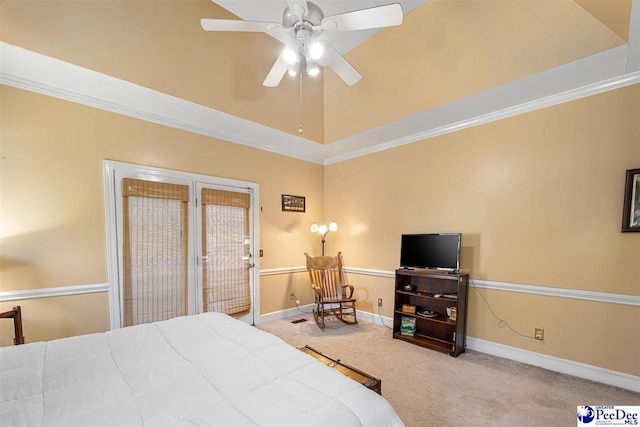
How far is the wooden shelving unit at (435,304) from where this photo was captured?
3.03 m

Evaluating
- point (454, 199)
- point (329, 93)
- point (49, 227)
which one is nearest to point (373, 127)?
point (329, 93)

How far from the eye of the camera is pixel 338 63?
7.52 ft

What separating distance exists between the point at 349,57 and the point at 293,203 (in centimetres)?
235

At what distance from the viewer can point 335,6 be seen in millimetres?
3055

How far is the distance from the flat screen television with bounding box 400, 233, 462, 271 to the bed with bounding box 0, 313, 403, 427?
7.57 ft

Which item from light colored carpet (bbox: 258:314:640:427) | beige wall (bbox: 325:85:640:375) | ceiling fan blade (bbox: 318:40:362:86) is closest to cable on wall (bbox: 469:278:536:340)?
beige wall (bbox: 325:85:640:375)

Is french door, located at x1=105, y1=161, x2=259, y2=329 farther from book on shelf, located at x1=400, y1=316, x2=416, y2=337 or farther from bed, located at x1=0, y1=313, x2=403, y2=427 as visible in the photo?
book on shelf, located at x1=400, y1=316, x2=416, y2=337

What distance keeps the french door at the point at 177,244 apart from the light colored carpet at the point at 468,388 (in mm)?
1344

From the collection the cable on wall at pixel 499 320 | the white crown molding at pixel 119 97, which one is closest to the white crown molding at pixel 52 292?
the white crown molding at pixel 119 97

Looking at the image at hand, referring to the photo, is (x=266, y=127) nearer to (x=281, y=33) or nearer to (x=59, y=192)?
(x=281, y=33)

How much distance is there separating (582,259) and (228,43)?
4.45m

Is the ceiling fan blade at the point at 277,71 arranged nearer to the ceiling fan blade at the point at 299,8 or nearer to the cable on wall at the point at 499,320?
the ceiling fan blade at the point at 299,8

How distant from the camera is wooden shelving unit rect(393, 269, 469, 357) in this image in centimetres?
303

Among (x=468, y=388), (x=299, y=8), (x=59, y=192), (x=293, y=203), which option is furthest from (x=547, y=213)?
(x=59, y=192)
